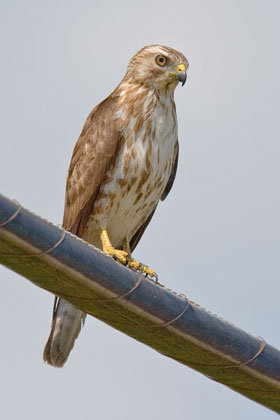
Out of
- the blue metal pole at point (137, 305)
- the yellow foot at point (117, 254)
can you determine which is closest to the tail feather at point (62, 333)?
the yellow foot at point (117, 254)

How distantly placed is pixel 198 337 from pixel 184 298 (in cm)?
24

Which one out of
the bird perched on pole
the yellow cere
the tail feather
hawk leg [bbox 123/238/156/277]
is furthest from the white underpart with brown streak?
A: the tail feather

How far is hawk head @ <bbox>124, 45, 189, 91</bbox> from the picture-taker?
9.08m

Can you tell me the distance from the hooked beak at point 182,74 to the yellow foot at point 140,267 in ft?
5.68

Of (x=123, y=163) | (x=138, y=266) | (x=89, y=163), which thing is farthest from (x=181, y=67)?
(x=138, y=266)

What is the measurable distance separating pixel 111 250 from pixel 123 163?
79cm

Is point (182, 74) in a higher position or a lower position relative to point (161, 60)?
lower

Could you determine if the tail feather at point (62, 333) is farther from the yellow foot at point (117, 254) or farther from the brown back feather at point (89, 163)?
the brown back feather at point (89, 163)

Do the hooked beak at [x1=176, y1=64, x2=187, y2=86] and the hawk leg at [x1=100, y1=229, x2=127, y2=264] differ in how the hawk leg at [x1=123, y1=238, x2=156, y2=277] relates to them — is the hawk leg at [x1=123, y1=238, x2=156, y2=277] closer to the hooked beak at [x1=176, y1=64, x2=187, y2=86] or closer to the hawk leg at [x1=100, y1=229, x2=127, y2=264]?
the hawk leg at [x1=100, y1=229, x2=127, y2=264]

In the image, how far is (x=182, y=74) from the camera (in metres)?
8.95

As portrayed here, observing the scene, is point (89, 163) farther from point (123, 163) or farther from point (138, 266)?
point (138, 266)

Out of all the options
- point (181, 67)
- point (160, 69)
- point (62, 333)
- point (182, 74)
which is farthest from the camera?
point (160, 69)

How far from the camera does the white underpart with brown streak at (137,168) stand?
28.3 feet

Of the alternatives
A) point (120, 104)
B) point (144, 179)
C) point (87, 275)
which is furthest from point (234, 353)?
point (120, 104)
